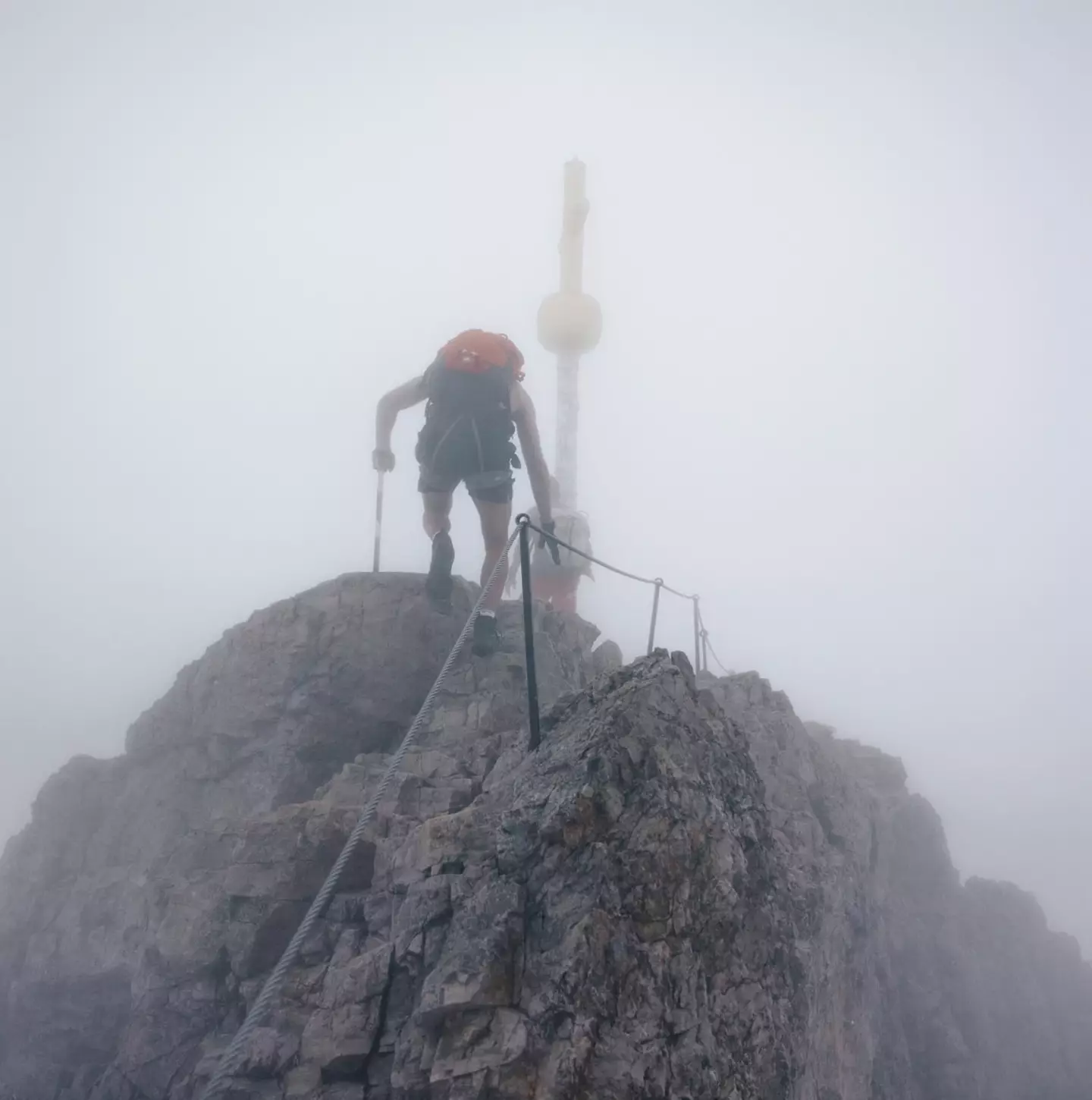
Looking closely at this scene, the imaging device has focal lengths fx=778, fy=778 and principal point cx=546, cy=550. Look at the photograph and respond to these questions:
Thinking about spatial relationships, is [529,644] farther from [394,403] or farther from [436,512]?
[394,403]

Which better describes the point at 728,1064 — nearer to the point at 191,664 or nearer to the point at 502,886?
the point at 502,886

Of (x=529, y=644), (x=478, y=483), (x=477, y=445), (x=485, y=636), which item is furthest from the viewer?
(x=478, y=483)

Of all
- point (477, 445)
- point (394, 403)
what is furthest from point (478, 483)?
point (394, 403)

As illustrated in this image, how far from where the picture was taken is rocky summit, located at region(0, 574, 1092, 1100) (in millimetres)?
4969

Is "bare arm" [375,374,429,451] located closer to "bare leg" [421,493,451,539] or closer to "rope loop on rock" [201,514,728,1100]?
"bare leg" [421,493,451,539]

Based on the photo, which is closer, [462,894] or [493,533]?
[462,894]

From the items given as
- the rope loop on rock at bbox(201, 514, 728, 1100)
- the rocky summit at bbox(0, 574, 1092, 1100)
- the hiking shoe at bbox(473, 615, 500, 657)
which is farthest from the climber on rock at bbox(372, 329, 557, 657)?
the rope loop on rock at bbox(201, 514, 728, 1100)

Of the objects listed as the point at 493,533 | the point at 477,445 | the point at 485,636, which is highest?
the point at 477,445

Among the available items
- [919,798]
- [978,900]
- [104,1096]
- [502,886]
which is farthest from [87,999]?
[978,900]

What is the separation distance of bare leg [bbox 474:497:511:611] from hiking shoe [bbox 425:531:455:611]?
1.57 ft

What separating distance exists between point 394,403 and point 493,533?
2375 mm

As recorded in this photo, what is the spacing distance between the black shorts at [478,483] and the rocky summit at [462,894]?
5.05ft

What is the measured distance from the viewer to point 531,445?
1074cm

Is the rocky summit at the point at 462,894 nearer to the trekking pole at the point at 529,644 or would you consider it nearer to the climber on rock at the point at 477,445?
the trekking pole at the point at 529,644
